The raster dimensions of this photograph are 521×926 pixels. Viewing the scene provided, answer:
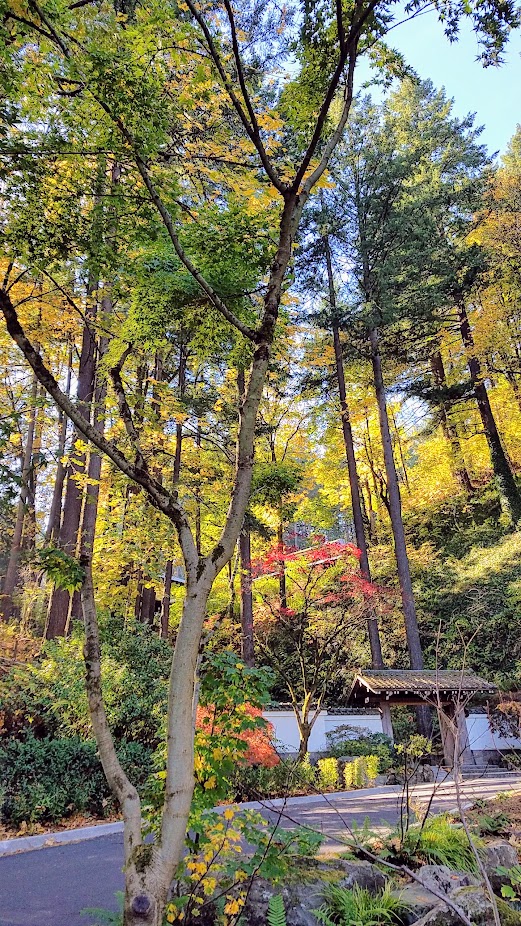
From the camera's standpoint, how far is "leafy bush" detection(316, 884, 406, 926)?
10.4ft

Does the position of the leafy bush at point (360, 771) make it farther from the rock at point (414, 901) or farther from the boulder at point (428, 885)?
the rock at point (414, 901)

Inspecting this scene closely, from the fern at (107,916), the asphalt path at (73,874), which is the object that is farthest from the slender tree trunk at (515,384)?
the fern at (107,916)

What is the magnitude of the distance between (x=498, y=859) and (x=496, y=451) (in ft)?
49.1

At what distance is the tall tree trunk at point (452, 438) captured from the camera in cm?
1994

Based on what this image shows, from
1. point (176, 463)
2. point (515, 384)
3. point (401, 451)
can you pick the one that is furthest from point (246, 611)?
point (401, 451)

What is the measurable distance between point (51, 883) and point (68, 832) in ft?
5.98

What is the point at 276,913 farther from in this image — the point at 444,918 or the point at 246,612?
the point at 246,612

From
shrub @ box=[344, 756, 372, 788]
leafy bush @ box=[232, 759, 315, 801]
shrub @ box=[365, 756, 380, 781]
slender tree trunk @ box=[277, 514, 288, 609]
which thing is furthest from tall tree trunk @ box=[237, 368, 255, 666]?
shrub @ box=[365, 756, 380, 781]

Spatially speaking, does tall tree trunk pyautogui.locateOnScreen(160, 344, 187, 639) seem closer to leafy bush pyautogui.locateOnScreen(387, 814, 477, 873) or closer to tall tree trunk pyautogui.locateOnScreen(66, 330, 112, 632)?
tall tree trunk pyautogui.locateOnScreen(66, 330, 112, 632)

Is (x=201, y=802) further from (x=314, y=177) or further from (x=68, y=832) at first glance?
(x=68, y=832)

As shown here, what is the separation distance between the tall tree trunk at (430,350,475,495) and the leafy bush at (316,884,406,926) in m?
17.3

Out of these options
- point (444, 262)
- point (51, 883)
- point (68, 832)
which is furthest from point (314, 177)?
point (444, 262)

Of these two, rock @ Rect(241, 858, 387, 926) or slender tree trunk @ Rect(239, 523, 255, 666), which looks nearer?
rock @ Rect(241, 858, 387, 926)

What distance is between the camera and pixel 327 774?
10.2 metres
